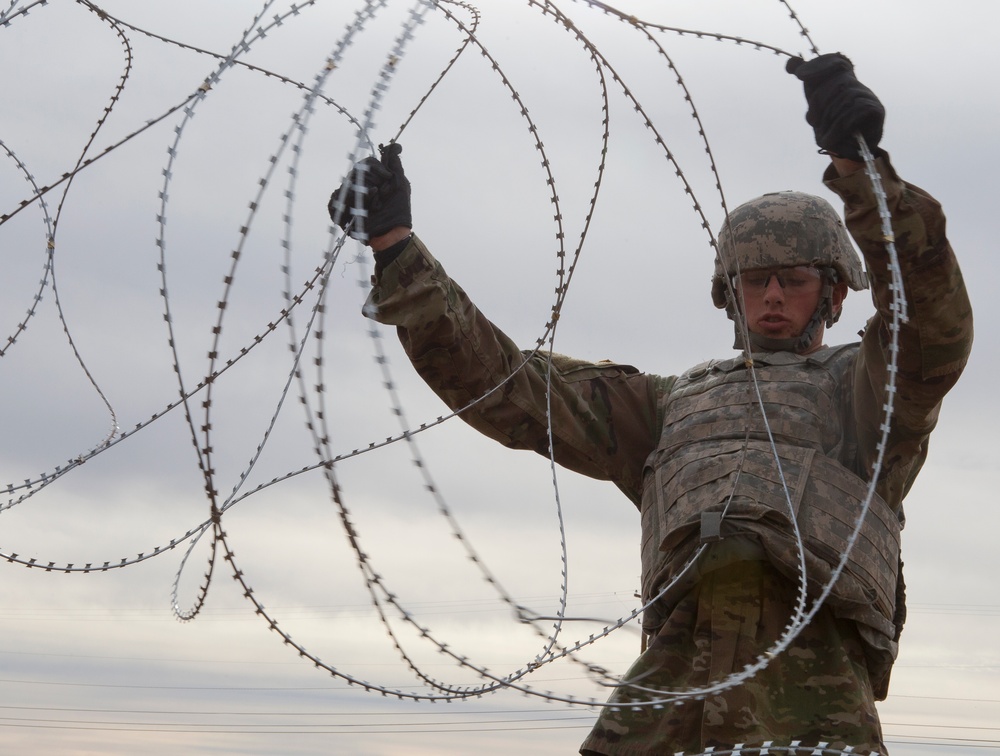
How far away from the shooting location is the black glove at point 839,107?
5223 mm

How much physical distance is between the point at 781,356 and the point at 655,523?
957 mm

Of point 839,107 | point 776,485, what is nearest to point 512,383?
point 776,485

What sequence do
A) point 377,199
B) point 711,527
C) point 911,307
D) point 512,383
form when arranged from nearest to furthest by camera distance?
point 911,307 → point 711,527 → point 377,199 → point 512,383

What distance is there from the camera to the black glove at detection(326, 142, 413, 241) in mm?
6090

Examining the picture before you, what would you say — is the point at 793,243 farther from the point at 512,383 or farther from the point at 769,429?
the point at 512,383

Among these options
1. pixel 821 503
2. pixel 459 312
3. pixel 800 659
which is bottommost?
pixel 800 659

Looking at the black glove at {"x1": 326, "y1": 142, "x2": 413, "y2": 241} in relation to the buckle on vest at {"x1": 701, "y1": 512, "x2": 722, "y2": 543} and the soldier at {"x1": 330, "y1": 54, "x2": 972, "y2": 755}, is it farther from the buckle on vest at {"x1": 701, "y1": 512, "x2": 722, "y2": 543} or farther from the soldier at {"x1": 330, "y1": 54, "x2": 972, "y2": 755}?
the buckle on vest at {"x1": 701, "y1": 512, "x2": 722, "y2": 543}

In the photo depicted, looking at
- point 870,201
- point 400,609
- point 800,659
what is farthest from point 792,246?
point 400,609

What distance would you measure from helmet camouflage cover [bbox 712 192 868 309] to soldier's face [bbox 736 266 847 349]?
0.07 metres

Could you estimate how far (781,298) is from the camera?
250 inches

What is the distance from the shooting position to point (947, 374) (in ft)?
18.3

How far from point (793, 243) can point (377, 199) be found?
1.87 meters

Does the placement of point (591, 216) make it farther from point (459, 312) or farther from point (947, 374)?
point (947, 374)

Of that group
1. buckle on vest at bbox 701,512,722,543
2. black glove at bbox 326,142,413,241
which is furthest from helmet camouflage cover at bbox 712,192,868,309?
black glove at bbox 326,142,413,241
